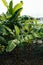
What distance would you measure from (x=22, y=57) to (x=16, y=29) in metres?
0.93

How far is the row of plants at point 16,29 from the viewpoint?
6.12m

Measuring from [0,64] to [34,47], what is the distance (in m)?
1.11

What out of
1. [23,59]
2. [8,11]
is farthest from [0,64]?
[8,11]

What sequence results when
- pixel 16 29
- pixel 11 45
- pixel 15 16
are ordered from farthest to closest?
1. pixel 15 16
2. pixel 16 29
3. pixel 11 45

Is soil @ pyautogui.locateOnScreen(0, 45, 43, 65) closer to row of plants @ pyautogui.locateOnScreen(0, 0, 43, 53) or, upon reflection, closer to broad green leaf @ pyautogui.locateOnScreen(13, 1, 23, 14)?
row of plants @ pyautogui.locateOnScreen(0, 0, 43, 53)

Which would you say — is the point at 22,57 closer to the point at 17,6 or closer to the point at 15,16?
the point at 15,16

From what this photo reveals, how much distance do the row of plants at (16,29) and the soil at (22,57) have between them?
292 millimetres

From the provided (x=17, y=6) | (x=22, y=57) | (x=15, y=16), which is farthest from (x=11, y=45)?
(x=17, y=6)

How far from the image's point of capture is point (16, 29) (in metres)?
6.14

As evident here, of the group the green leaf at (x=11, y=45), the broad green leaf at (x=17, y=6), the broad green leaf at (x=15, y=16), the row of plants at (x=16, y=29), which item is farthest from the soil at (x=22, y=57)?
the broad green leaf at (x=17, y=6)

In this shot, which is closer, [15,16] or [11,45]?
[11,45]

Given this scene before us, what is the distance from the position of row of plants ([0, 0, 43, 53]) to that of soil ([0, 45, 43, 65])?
0.96 ft

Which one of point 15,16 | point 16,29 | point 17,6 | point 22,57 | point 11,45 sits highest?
point 17,6

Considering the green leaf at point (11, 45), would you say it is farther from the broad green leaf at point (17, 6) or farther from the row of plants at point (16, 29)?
the broad green leaf at point (17, 6)
